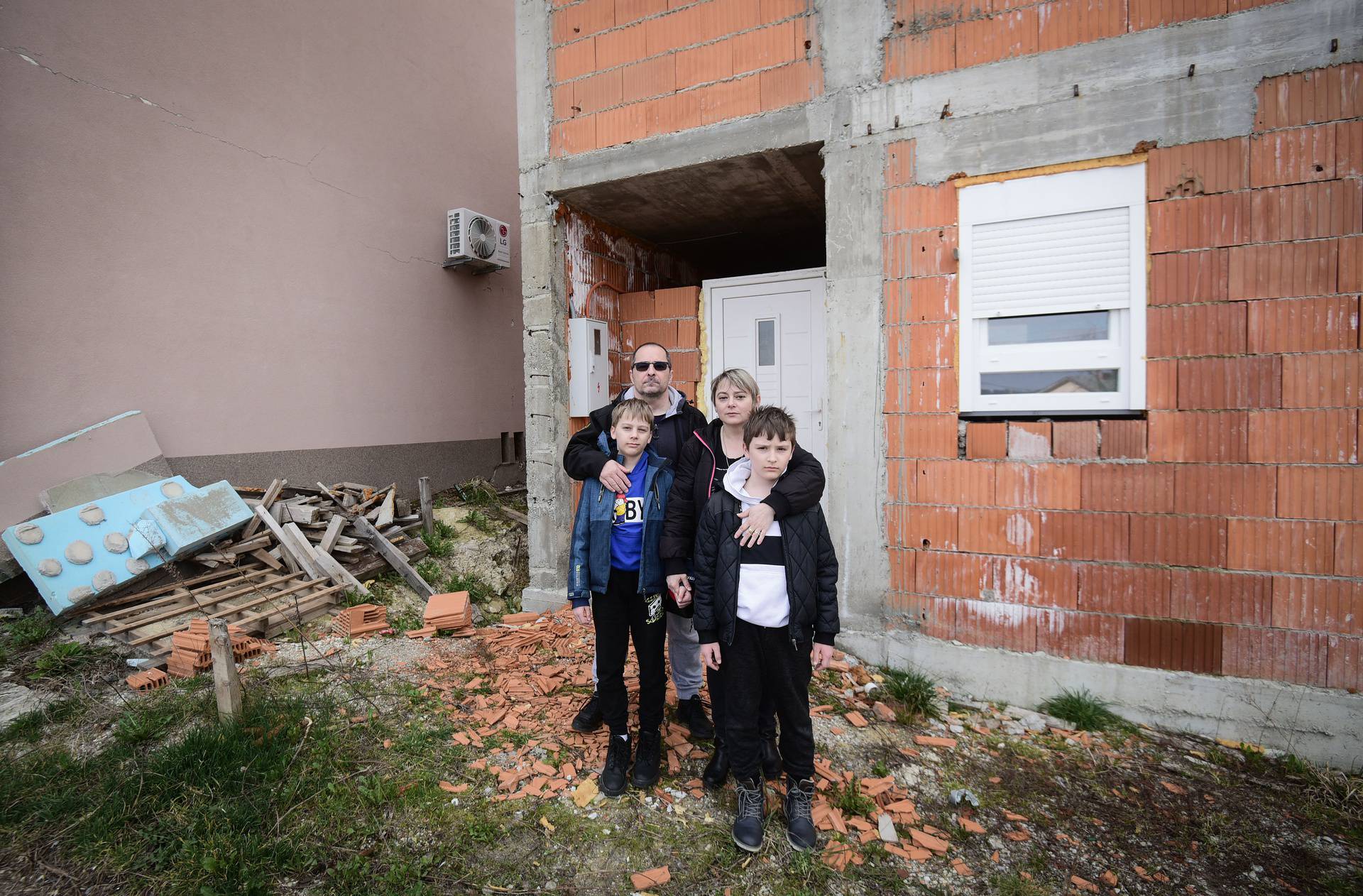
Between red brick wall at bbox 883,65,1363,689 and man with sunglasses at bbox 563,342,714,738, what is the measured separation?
5.82 feet

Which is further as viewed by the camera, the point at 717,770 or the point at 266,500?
the point at 266,500

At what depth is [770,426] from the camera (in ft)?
8.50

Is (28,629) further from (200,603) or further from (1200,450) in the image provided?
(1200,450)

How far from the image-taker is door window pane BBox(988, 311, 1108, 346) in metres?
3.84

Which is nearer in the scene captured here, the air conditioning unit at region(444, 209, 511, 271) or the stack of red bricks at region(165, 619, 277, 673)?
the stack of red bricks at region(165, 619, 277, 673)

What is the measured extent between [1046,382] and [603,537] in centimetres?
299

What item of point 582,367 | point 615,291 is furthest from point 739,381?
point 615,291

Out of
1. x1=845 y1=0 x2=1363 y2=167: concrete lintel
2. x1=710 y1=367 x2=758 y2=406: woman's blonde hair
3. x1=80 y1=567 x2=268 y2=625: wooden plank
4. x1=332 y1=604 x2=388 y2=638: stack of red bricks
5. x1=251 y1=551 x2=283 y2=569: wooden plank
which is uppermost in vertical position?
x1=845 y1=0 x2=1363 y2=167: concrete lintel

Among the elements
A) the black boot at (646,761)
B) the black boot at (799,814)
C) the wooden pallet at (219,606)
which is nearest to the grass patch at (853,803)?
the black boot at (799,814)

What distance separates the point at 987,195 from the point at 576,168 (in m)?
3.20

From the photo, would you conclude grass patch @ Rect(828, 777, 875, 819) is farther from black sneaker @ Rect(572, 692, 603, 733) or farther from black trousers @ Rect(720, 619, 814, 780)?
black sneaker @ Rect(572, 692, 603, 733)

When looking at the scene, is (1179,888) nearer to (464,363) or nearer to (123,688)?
(123,688)

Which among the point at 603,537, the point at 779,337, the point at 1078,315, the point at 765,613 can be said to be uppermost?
the point at 779,337

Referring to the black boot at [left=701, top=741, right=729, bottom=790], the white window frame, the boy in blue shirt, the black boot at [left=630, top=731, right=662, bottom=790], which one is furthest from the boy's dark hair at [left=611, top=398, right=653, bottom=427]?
the white window frame
